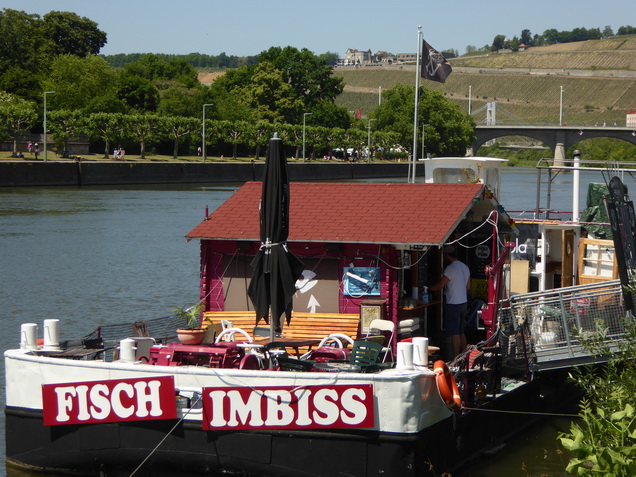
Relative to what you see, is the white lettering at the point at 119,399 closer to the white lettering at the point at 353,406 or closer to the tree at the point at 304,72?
the white lettering at the point at 353,406

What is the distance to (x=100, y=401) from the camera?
33.7 ft

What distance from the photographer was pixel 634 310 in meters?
12.4

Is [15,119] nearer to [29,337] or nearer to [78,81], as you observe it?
[78,81]

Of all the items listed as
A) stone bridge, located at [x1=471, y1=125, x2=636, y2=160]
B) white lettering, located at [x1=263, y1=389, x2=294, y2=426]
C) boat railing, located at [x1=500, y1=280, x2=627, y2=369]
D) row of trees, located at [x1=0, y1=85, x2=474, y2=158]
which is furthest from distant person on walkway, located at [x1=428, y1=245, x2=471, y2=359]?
stone bridge, located at [x1=471, y1=125, x2=636, y2=160]

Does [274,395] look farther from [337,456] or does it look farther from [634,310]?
[634,310]

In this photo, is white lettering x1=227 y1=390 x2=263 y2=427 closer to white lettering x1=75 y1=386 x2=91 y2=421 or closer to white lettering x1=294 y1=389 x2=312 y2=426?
white lettering x1=294 y1=389 x2=312 y2=426

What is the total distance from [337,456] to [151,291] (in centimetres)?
Result: 1848

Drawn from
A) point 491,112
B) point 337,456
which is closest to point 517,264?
point 337,456

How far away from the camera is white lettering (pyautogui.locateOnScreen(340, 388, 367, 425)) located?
32.1ft

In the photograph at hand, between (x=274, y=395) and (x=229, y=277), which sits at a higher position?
(x=229, y=277)

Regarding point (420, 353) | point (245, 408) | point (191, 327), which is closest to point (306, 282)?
point (191, 327)

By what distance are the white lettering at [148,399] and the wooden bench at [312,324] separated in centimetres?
261

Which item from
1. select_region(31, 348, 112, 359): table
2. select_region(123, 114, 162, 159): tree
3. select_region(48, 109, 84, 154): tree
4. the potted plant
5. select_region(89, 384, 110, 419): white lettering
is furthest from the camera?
select_region(123, 114, 162, 159): tree

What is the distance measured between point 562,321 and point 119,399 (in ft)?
19.3
